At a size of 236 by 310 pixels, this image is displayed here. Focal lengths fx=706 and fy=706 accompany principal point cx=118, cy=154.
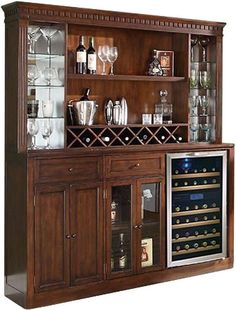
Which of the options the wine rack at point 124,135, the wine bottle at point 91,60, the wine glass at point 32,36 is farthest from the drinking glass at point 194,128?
the wine glass at point 32,36

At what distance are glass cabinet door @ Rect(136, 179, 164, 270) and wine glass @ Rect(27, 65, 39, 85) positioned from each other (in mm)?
1338

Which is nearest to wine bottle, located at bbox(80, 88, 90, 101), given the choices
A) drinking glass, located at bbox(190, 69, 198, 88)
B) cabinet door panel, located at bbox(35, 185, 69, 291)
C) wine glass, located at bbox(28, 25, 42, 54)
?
wine glass, located at bbox(28, 25, 42, 54)

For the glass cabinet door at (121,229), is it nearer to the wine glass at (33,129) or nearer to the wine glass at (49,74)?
the wine glass at (33,129)

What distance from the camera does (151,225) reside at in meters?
6.35

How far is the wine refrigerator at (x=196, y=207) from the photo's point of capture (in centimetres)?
645

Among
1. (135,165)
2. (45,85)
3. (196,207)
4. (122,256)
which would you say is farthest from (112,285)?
(45,85)

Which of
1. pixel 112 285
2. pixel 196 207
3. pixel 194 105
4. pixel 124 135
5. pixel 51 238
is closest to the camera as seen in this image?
pixel 51 238

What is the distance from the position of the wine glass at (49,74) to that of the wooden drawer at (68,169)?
2.37 ft

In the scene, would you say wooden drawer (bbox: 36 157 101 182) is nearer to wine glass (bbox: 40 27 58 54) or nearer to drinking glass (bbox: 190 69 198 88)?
wine glass (bbox: 40 27 58 54)

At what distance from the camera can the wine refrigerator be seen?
645 centimetres

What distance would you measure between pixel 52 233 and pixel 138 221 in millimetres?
882

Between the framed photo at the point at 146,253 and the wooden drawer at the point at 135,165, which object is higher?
the wooden drawer at the point at 135,165

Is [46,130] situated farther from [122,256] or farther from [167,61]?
[167,61]

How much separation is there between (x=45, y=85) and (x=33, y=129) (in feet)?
→ 1.30
